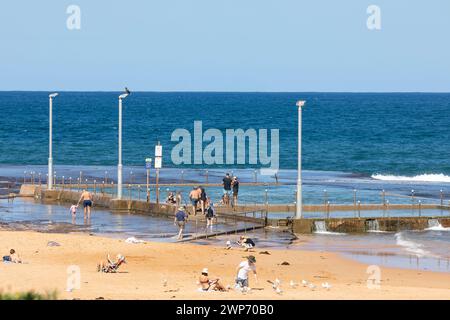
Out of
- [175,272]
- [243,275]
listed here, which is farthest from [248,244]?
[243,275]

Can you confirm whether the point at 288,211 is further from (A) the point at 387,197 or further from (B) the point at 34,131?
(B) the point at 34,131

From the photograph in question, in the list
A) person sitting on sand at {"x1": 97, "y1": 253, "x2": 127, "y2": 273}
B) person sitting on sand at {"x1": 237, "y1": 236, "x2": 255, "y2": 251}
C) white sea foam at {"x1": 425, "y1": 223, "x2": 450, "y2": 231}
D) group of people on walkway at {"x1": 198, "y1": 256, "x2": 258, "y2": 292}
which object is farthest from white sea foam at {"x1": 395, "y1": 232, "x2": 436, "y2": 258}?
person sitting on sand at {"x1": 97, "y1": 253, "x2": 127, "y2": 273}

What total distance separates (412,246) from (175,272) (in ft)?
39.3

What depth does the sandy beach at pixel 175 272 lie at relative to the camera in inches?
1089

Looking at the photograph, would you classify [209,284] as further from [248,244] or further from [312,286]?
[248,244]

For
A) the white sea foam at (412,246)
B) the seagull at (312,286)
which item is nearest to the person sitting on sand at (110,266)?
the seagull at (312,286)

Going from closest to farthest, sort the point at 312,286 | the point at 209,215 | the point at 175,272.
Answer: the point at 312,286, the point at 175,272, the point at 209,215

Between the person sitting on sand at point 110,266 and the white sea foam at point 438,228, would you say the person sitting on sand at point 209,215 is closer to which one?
the white sea foam at point 438,228

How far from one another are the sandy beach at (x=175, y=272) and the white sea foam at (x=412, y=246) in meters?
3.34

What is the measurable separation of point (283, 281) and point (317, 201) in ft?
83.1

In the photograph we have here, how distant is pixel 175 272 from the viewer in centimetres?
3325

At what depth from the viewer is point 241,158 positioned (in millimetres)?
100562

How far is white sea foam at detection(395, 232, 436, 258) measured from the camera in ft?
131
